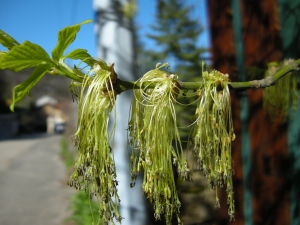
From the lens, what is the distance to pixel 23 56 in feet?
1.81

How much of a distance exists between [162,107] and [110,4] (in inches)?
71.9

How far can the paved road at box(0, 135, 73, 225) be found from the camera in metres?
5.88

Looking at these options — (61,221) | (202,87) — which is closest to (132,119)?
(202,87)

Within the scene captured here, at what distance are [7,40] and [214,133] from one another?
0.46m

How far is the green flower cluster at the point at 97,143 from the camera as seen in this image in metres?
0.64

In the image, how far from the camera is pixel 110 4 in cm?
232

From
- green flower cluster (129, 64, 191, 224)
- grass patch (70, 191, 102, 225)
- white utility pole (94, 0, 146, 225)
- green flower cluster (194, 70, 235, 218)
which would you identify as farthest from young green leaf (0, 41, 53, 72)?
grass patch (70, 191, 102, 225)

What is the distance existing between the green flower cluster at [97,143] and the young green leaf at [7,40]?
0.49 ft

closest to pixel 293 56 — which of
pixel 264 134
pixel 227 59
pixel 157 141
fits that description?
pixel 264 134

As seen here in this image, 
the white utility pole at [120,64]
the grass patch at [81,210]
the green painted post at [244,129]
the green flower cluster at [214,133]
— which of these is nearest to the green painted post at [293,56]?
the green painted post at [244,129]

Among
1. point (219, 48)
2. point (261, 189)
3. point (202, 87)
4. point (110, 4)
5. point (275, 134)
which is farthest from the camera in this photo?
point (219, 48)

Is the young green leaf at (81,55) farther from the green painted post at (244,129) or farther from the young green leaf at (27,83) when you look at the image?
the green painted post at (244,129)

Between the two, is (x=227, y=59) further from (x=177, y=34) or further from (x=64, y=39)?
(x=177, y=34)

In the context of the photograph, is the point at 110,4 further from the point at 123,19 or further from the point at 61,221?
the point at 61,221
